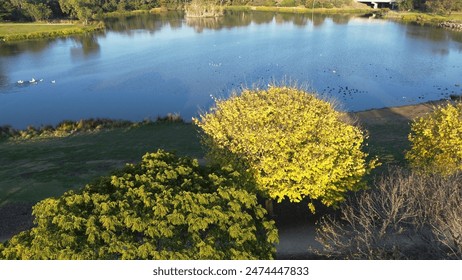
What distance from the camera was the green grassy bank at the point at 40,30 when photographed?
90.0 m

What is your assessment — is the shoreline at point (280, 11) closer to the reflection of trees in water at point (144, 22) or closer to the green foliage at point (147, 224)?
the reflection of trees in water at point (144, 22)

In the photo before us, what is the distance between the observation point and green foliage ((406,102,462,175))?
17875mm

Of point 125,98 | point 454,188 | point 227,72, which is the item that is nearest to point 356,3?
point 227,72

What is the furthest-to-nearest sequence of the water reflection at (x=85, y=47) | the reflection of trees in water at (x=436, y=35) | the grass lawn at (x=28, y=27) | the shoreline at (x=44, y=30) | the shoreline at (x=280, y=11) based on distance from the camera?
1. the grass lawn at (x=28, y=27)
2. the shoreline at (x=280, y=11)
3. the shoreline at (x=44, y=30)
4. the reflection of trees in water at (x=436, y=35)
5. the water reflection at (x=85, y=47)

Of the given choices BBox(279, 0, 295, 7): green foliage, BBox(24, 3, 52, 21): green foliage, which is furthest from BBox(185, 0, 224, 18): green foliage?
BBox(24, 3, 52, 21): green foliage

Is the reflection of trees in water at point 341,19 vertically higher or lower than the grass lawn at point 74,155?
higher

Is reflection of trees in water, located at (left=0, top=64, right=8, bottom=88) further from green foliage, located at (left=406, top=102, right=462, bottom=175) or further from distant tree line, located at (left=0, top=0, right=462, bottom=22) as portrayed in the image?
green foliage, located at (left=406, top=102, right=462, bottom=175)

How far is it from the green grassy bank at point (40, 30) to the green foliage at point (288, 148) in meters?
87.3

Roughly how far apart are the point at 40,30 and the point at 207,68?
188 ft

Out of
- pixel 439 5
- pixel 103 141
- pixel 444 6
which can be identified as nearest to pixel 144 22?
pixel 439 5

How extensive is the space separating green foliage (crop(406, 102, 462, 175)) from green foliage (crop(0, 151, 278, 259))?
998 centimetres

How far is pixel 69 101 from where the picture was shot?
160 feet

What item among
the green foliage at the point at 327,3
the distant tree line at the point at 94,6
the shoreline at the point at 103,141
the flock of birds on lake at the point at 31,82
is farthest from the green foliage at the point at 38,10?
the shoreline at the point at 103,141

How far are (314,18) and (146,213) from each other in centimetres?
11566
